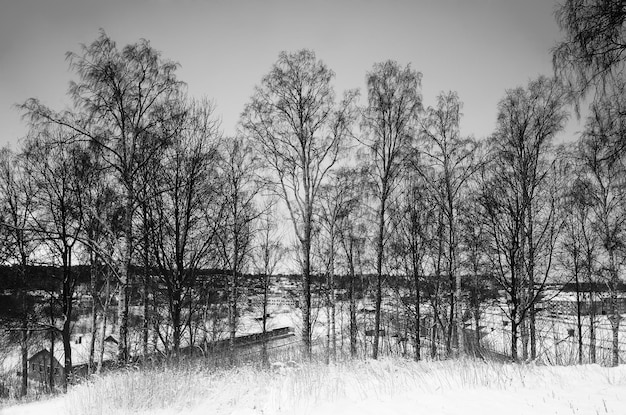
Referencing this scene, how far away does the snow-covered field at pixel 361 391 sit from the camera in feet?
13.9

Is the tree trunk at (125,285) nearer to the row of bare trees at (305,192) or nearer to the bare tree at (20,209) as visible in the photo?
the row of bare trees at (305,192)

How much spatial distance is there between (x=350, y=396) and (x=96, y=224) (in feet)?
40.8

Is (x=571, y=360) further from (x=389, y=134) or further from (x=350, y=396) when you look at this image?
(x=389, y=134)

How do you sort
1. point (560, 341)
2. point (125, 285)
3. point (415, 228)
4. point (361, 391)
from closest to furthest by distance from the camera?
point (361, 391), point (125, 285), point (560, 341), point (415, 228)

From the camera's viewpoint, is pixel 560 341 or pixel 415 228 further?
pixel 415 228

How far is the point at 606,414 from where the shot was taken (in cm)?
371

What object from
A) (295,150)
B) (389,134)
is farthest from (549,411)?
(389,134)

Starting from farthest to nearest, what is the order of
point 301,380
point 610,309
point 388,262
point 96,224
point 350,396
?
point 388,262
point 610,309
point 96,224
point 301,380
point 350,396

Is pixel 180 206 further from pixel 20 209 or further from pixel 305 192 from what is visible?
pixel 20 209

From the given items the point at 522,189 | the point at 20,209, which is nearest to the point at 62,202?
the point at 20,209

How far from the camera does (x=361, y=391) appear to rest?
4.94 meters

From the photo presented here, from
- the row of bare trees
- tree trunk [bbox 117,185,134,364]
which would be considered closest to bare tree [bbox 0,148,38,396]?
the row of bare trees

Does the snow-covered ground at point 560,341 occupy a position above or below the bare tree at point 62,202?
below

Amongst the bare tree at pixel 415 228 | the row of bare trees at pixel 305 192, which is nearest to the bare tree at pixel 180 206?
the row of bare trees at pixel 305 192
